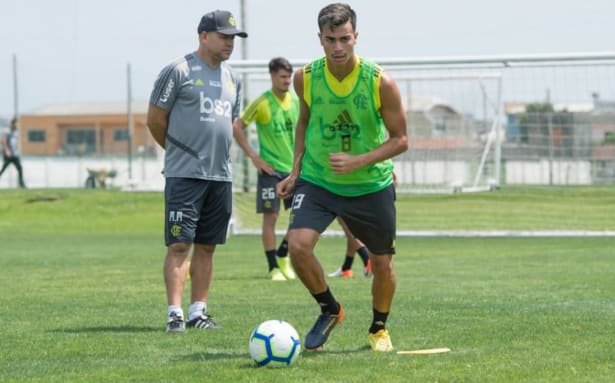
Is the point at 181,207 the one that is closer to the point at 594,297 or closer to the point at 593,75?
the point at 594,297

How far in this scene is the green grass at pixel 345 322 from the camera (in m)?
6.97

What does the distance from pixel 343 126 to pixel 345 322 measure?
6.87 feet

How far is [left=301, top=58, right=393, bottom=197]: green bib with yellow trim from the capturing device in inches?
300

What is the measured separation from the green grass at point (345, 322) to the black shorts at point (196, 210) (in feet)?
2.22

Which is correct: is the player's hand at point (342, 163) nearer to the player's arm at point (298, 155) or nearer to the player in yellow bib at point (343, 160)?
the player in yellow bib at point (343, 160)

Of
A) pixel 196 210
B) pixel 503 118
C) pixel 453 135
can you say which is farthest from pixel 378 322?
pixel 453 135

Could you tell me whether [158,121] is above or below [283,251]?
above

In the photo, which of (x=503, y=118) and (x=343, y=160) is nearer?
(x=343, y=160)

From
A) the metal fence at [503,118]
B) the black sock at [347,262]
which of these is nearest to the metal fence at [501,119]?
the metal fence at [503,118]

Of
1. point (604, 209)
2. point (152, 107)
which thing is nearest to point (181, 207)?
point (152, 107)

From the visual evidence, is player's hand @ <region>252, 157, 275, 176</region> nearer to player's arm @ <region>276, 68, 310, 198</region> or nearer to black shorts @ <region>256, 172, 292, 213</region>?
black shorts @ <region>256, 172, 292, 213</region>

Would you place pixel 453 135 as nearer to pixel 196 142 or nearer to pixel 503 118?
pixel 503 118

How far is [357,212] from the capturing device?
7.82 meters

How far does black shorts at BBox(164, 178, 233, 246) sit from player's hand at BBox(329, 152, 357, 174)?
6.34ft
